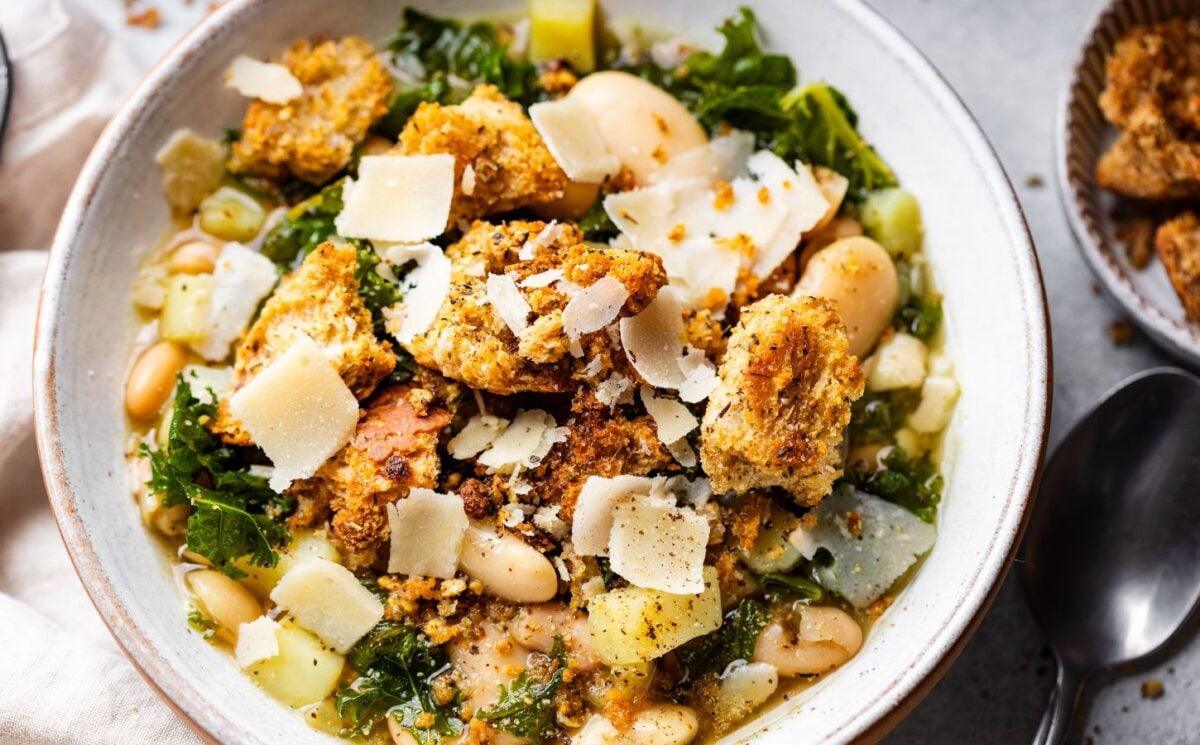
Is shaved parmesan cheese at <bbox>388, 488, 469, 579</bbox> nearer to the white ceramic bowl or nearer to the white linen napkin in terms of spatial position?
the white ceramic bowl

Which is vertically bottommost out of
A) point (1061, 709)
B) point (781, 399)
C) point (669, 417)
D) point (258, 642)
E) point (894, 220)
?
point (1061, 709)

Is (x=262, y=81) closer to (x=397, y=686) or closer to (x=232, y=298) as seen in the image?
(x=232, y=298)

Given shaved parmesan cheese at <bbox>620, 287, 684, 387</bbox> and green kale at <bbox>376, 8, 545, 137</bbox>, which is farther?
green kale at <bbox>376, 8, 545, 137</bbox>

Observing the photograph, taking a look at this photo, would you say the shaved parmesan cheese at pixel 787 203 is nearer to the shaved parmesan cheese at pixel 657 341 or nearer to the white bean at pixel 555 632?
the shaved parmesan cheese at pixel 657 341

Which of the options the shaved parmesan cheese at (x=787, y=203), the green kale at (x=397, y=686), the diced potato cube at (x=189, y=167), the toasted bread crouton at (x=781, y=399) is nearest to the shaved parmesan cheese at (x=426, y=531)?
the green kale at (x=397, y=686)

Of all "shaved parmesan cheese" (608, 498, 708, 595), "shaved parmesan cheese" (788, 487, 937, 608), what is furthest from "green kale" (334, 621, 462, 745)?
"shaved parmesan cheese" (788, 487, 937, 608)

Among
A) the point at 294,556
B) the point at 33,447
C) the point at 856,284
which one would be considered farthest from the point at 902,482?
the point at 33,447

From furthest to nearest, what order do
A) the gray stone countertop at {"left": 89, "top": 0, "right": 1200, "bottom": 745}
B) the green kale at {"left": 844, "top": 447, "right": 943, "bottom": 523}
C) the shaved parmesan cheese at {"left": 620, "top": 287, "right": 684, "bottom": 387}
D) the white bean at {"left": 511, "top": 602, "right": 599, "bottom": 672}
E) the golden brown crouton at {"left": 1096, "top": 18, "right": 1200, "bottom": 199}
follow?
the golden brown crouton at {"left": 1096, "top": 18, "right": 1200, "bottom": 199} < the gray stone countertop at {"left": 89, "top": 0, "right": 1200, "bottom": 745} < the green kale at {"left": 844, "top": 447, "right": 943, "bottom": 523} < the white bean at {"left": 511, "top": 602, "right": 599, "bottom": 672} < the shaved parmesan cheese at {"left": 620, "top": 287, "right": 684, "bottom": 387}

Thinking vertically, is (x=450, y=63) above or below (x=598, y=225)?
above
